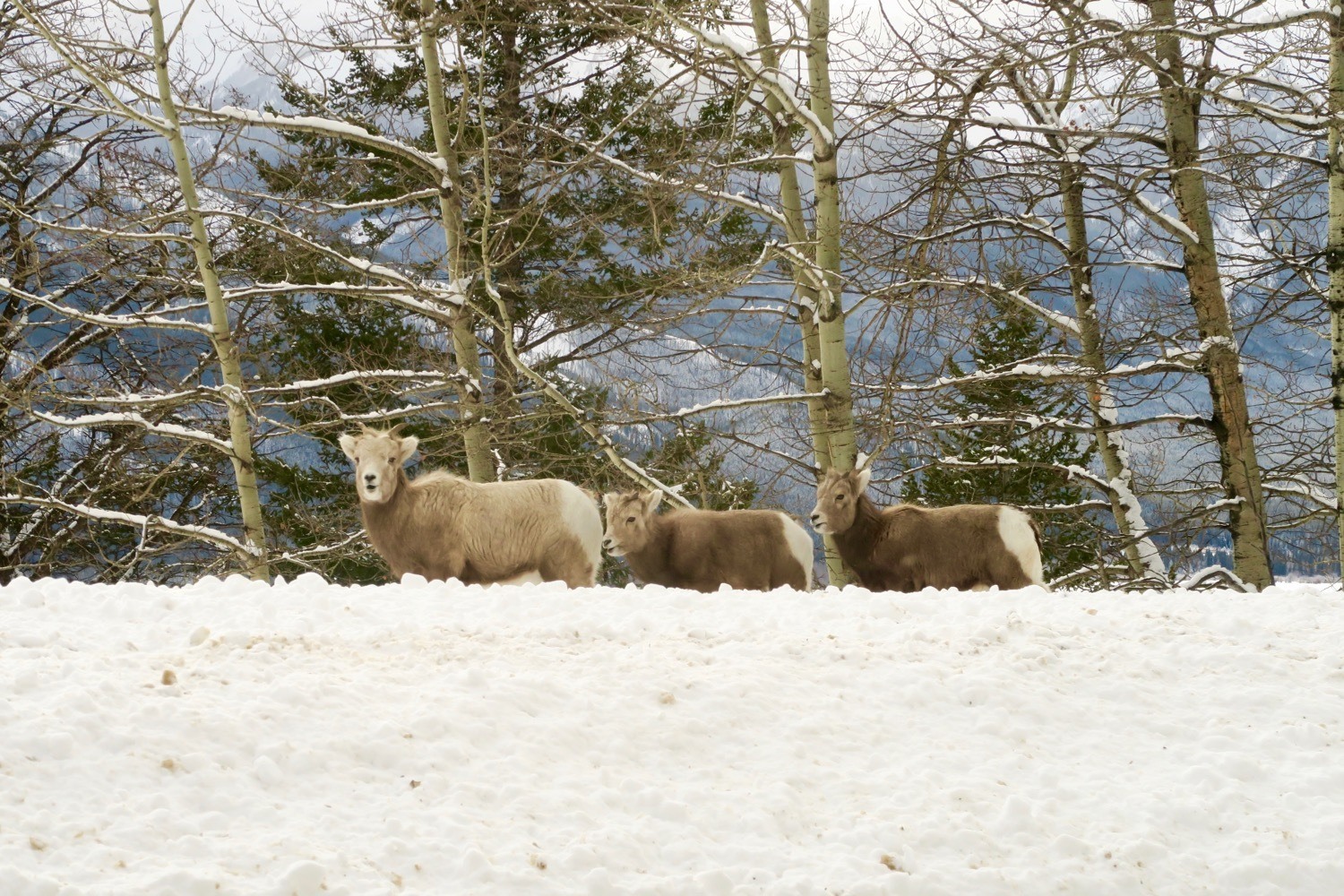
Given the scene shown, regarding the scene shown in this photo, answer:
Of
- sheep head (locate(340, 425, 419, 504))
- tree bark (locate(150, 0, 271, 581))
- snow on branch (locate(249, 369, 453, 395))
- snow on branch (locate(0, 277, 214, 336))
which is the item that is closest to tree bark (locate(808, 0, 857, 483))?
snow on branch (locate(249, 369, 453, 395))

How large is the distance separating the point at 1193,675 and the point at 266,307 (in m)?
17.0

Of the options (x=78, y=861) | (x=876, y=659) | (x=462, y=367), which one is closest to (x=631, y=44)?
(x=462, y=367)

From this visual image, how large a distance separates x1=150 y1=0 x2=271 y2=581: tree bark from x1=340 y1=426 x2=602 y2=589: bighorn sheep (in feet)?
12.8

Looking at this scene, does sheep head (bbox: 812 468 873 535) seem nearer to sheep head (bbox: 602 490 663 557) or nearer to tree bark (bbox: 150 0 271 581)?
sheep head (bbox: 602 490 663 557)

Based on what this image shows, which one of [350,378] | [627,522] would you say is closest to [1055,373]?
[627,522]

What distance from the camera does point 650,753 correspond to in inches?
189

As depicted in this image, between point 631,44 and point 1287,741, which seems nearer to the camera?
point 1287,741

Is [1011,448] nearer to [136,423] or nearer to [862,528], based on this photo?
[862,528]

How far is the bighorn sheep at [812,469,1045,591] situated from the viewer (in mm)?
11180

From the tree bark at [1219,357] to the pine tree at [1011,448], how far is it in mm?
1657

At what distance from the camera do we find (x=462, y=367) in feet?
53.5

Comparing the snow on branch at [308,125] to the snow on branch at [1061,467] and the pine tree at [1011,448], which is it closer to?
the pine tree at [1011,448]

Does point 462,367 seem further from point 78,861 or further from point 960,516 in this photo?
point 78,861

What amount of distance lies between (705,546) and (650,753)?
23.1 ft
